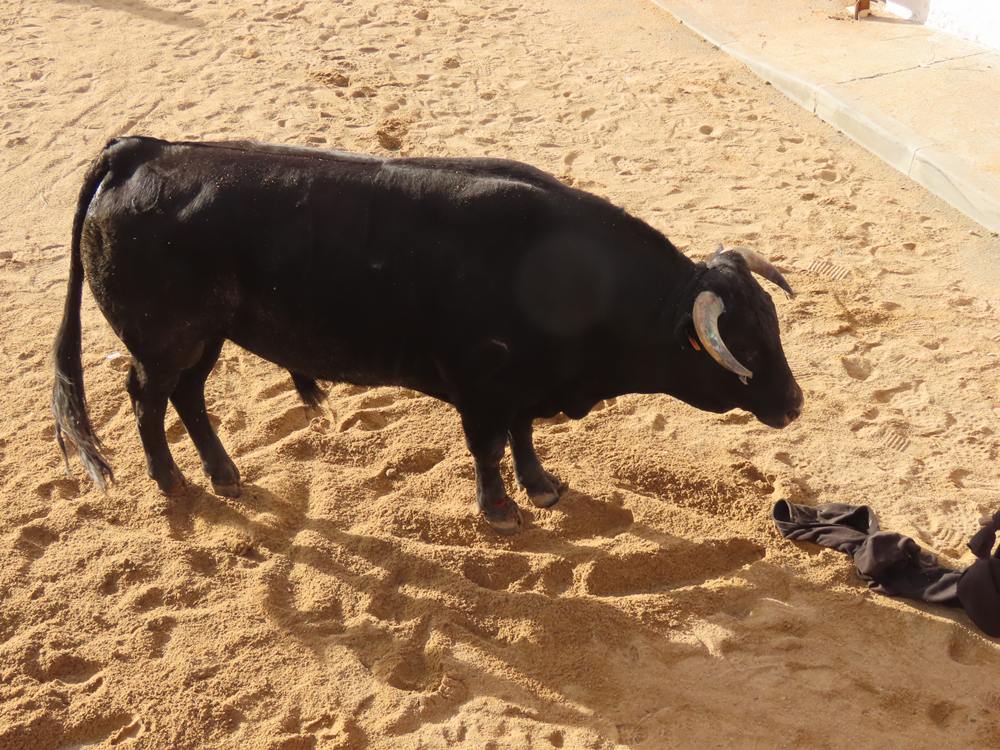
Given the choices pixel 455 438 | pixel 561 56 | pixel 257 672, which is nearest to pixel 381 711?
pixel 257 672

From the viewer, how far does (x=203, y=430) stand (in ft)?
17.8

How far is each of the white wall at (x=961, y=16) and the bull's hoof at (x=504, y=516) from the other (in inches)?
278

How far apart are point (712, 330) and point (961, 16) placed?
7.09 metres

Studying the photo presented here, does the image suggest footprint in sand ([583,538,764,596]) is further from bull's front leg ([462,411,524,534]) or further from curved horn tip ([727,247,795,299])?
curved horn tip ([727,247,795,299])

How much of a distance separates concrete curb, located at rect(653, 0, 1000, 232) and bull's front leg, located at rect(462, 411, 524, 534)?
435cm

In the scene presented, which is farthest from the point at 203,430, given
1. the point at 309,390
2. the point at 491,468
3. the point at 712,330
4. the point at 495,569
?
the point at 712,330

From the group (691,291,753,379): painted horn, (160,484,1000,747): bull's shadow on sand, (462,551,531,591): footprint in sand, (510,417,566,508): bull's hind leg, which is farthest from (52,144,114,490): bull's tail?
(691,291,753,379): painted horn

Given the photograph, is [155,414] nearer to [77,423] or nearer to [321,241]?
[77,423]

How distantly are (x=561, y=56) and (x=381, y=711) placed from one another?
24.7 ft

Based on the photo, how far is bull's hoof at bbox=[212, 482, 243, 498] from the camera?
5.46 meters

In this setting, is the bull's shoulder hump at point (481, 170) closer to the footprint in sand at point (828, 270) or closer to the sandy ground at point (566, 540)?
the sandy ground at point (566, 540)

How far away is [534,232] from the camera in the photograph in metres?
4.66

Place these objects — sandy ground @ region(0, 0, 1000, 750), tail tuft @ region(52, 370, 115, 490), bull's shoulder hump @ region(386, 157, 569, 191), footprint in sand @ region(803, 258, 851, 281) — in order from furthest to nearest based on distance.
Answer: footprint in sand @ region(803, 258, 851, 281) → tail tuft @ region(52, 370, 115, 490) → bull's shoulder hump @ region(386, 157, 569, 191) → sandy ground @ region(0, 0, 1000, 750)

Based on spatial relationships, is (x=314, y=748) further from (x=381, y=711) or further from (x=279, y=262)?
(x=279, y=262)
